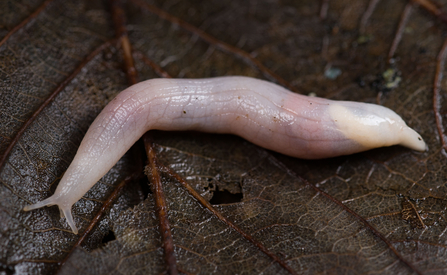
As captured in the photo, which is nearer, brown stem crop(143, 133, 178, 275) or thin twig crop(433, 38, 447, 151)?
brown stem crop(143, 133, 178, 275)

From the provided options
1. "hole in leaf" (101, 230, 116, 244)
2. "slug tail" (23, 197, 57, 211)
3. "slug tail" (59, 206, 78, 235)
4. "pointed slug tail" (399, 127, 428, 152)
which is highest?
"pointed slug tail" (399, 127, 428, 152)

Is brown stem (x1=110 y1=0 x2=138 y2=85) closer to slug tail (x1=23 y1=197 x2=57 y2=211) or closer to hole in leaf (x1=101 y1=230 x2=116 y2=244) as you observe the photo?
slug tail (x1=23 y1=197 x2=57 y2=211)

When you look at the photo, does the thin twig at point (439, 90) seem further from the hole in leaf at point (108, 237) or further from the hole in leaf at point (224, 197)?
the hole in leaf at point (108, 237)

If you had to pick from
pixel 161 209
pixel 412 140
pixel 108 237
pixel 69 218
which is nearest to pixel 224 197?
pixel 161 209

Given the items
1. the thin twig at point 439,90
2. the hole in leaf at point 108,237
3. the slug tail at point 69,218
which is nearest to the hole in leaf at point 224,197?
the hole in leaf at point 108,237

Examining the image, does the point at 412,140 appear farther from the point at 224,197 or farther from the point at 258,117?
the point at 224,197

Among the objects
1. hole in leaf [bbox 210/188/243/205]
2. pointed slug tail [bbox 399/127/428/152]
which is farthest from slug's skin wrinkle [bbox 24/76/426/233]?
hole in leaf [bbox 210/188/243/205]

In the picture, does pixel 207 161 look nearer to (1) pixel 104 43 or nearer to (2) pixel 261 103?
(2) pixel 261 103
